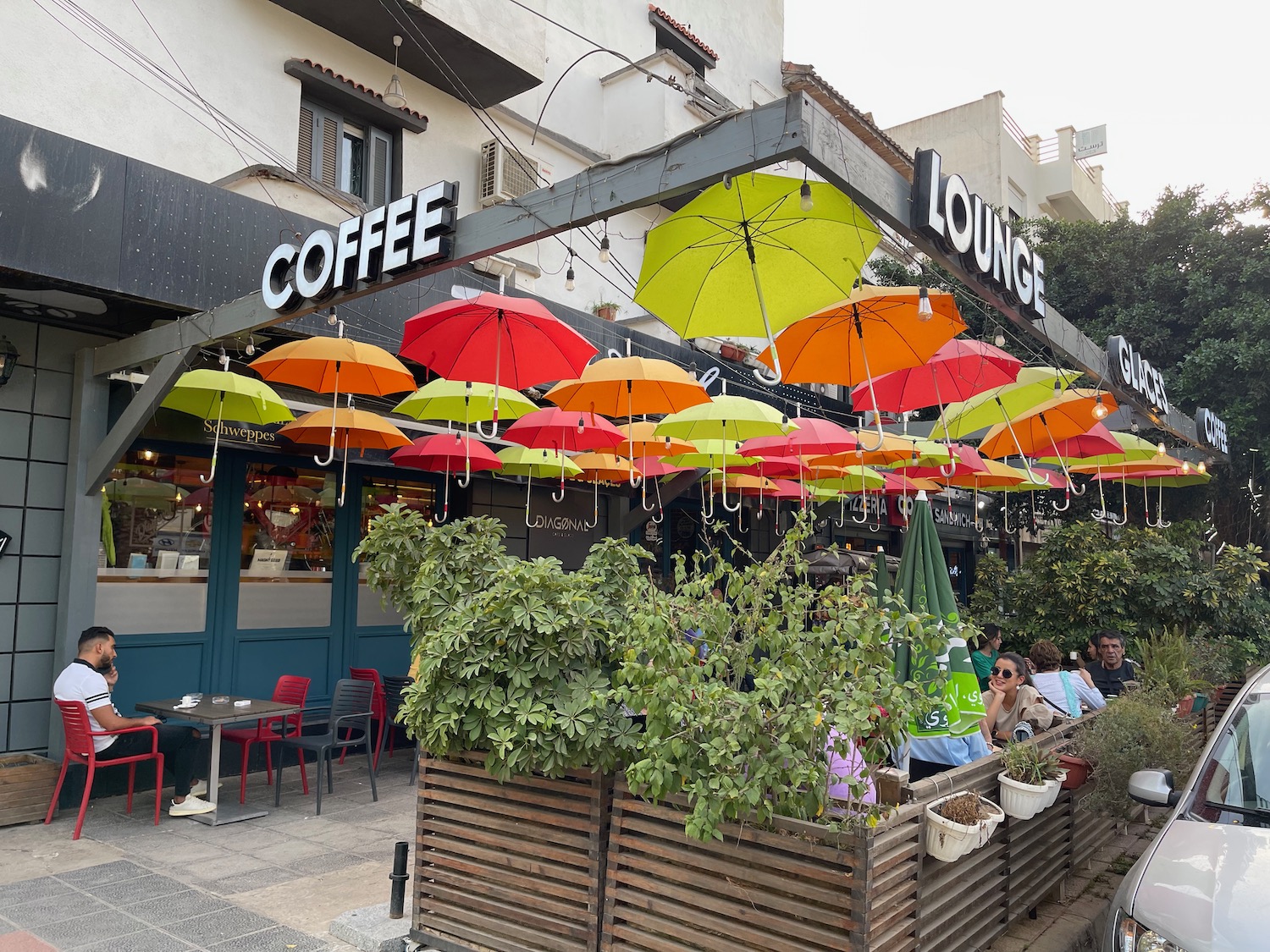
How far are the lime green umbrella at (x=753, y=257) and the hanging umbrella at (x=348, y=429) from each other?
2964 millimetres

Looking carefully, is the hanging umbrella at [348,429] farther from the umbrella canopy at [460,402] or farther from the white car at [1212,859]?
the white car at [1212,859]

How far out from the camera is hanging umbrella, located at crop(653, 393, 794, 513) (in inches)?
325

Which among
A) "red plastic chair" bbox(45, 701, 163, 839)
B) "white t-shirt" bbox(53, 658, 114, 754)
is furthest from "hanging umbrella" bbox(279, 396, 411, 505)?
"red plastic chair" bbox(45, 701, 163, 839)

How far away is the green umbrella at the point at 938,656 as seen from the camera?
4523 millimetres

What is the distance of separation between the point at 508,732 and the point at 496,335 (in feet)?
11.1

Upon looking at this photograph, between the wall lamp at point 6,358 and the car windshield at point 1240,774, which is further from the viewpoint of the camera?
the wall lamp at point 6,358

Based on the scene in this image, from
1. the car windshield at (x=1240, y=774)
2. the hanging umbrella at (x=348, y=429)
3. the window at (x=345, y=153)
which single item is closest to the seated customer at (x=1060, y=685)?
the car windshield at (x=1240, y=774)

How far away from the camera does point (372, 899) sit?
513 cm

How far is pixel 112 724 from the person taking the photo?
6.20m

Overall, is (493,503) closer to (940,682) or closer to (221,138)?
(221,138)

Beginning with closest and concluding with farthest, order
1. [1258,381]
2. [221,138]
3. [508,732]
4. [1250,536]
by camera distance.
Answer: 1. [508,732]
2. [221,138]
3. [1258,381]
4. [1250,536]

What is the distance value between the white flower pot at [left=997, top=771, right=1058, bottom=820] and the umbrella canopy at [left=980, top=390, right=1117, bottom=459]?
481 centimetres

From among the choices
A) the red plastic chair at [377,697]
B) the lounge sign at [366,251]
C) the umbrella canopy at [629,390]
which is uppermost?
the lounge sign at [366,251]

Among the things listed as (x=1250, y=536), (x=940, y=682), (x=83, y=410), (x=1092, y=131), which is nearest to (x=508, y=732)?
(x=940, y=682)
